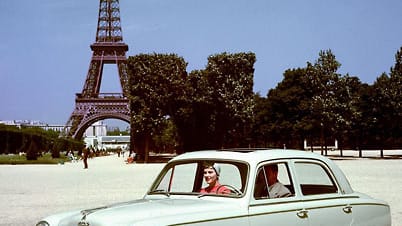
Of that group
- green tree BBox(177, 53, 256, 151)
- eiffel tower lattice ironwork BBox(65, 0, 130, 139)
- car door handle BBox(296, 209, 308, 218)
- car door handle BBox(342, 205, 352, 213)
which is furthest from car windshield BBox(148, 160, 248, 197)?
eiffel tower lattice ironwork BBox(65, 0, 130, 139)

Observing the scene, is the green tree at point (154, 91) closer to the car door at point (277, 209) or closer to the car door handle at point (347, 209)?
the car door handle at point (347, 209)

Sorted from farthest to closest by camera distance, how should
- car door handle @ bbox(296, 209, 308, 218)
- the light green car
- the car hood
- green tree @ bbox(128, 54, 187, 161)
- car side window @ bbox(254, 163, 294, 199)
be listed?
green tree @ bbox(128, 54, 187, 161)
car door handle @ bbox(296, 209, 308, 218)
car side window @ bbox(254, 163, 294, 199)
the light green car
the car hood

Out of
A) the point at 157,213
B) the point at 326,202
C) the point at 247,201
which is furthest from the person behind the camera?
the point at 326,202

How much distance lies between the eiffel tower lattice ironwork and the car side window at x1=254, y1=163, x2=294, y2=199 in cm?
8020

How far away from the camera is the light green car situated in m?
5.07

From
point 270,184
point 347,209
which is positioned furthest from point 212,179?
point 347,209

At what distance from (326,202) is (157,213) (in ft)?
6.98

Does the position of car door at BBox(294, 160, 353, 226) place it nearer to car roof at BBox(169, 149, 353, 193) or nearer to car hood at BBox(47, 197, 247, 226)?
car roof at BBox(169, 149, 353, 193)

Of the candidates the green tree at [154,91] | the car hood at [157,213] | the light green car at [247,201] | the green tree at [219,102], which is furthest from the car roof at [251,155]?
the green tree at [219,102]

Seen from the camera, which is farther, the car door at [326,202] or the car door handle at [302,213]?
the car door at [326,202]

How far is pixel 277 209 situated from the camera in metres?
5.71

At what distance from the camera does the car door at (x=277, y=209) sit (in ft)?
18.1

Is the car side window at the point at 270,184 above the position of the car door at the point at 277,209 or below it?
above

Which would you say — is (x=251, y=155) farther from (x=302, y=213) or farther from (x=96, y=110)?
(x=96, y=110)
